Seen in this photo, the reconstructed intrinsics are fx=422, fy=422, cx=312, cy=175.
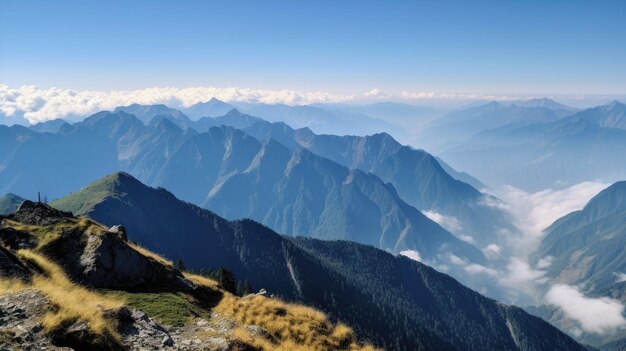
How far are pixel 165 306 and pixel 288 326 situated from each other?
28.4ft

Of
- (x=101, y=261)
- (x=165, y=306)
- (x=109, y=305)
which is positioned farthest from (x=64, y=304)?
(x=101, y=261)

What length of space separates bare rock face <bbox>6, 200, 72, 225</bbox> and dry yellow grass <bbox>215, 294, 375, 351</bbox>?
1624cm

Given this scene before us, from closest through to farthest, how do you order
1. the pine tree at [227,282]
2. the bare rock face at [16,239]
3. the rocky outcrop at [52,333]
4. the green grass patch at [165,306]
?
1. the rocky outcrop at [52,333]
2. the green grass patch at [165,306]
3. the bare rock face at [16,239]
4. the pine tree at [227,282]

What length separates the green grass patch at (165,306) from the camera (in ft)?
89.9

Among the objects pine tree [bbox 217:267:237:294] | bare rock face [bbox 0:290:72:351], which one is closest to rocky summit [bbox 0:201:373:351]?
bare rock face [bbox 0:290:72:351]

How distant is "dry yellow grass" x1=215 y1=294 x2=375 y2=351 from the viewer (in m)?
26.6

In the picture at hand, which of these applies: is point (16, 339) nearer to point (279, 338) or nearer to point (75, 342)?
point (75, 342)

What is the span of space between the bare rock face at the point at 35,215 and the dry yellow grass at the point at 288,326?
16.2m

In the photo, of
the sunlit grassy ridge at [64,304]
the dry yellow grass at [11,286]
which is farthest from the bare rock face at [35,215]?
the dry yellow grass at [11,286]

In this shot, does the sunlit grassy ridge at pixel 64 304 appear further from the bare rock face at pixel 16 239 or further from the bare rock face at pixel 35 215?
the bare rock face at pixel 35 215

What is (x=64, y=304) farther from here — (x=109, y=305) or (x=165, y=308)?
(x=165, y=308)

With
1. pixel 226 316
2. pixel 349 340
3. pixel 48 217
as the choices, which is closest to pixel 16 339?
pixel 226 316

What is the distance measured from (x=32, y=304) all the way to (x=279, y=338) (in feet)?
46.9

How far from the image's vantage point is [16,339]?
645 inches
